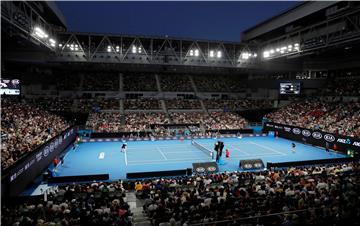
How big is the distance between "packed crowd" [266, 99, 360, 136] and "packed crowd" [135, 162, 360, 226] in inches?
831

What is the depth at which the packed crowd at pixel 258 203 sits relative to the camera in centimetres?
967

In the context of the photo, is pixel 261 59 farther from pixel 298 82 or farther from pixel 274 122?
pixel 274 122

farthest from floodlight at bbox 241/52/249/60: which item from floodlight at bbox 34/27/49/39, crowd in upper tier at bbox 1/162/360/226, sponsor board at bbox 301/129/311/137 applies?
crowd in upper tier at bbox 1/162/360/226

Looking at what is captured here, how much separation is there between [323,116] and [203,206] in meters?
35.2

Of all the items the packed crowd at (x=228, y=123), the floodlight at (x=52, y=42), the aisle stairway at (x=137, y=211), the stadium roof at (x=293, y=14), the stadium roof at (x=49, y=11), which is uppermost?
the stadium roof at (x=293, y=14)

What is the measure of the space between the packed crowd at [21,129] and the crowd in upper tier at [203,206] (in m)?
6.17

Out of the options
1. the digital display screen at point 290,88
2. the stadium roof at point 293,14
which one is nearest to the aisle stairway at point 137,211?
the stadium roof at point 293,14

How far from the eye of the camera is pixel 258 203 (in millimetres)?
11727

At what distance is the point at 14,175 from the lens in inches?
628

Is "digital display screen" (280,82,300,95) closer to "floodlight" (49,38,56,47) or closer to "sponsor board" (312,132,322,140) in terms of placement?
"sponsor board" (312,132,322,140)

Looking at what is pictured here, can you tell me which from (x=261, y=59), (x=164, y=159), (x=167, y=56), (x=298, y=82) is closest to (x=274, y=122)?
(x=298, y=82)

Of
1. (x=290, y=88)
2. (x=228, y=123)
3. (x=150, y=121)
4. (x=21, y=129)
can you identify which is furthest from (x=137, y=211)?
(x=290, y=88)

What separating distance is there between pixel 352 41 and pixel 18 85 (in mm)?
38353

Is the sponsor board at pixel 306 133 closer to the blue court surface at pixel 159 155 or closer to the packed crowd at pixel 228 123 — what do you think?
the blue court surface at pixel 159 155
